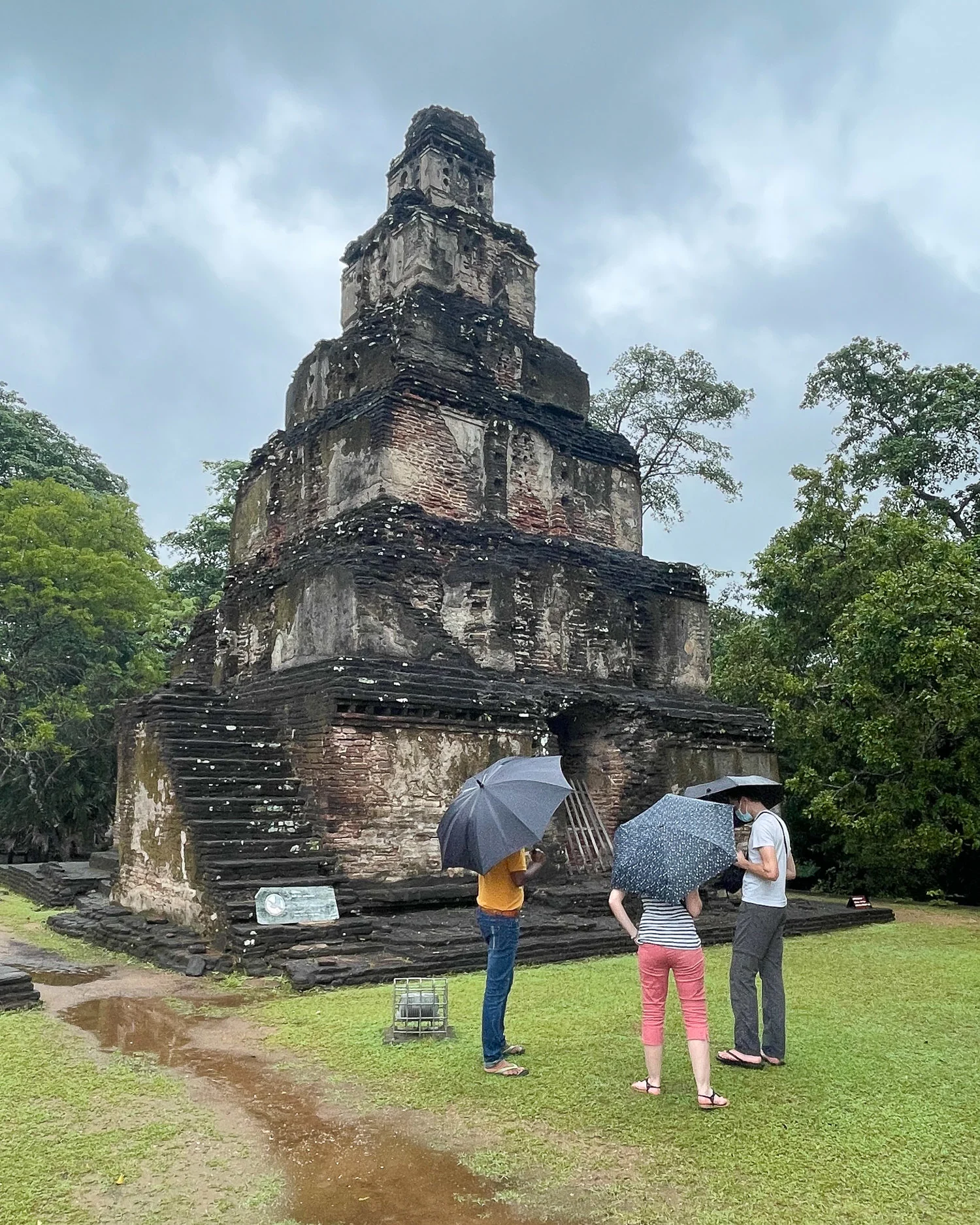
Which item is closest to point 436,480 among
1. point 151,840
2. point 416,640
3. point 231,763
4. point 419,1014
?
point 416,640

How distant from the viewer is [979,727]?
14.6 meters

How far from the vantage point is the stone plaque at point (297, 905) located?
9133 mm

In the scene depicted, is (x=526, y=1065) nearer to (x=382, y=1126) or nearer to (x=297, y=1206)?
(x=382, y=1126)

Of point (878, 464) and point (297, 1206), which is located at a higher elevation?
point (878, 464)

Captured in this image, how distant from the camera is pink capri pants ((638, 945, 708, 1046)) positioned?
15.9ft

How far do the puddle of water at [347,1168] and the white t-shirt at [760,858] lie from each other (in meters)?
2.31

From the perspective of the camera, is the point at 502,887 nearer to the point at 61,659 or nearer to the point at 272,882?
the point at 272,882

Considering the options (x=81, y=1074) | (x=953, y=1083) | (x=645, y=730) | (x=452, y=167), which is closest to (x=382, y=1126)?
(x=81, y=1074)

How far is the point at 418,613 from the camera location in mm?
13820

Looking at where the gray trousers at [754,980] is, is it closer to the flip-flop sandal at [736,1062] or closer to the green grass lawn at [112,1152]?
the flip-flop sandal at [736,1062]

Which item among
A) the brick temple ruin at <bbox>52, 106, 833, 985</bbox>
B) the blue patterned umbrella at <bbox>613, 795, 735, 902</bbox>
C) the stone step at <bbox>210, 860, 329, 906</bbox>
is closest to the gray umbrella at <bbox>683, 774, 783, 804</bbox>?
the blue patterned umbrella at <bbox>613, 795, 735, 902</bbox>

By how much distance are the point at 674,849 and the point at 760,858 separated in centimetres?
86

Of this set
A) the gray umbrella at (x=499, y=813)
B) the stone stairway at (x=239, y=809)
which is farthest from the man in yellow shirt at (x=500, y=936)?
the stone stairway at (x=239, y=809)

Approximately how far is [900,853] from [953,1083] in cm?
1071
